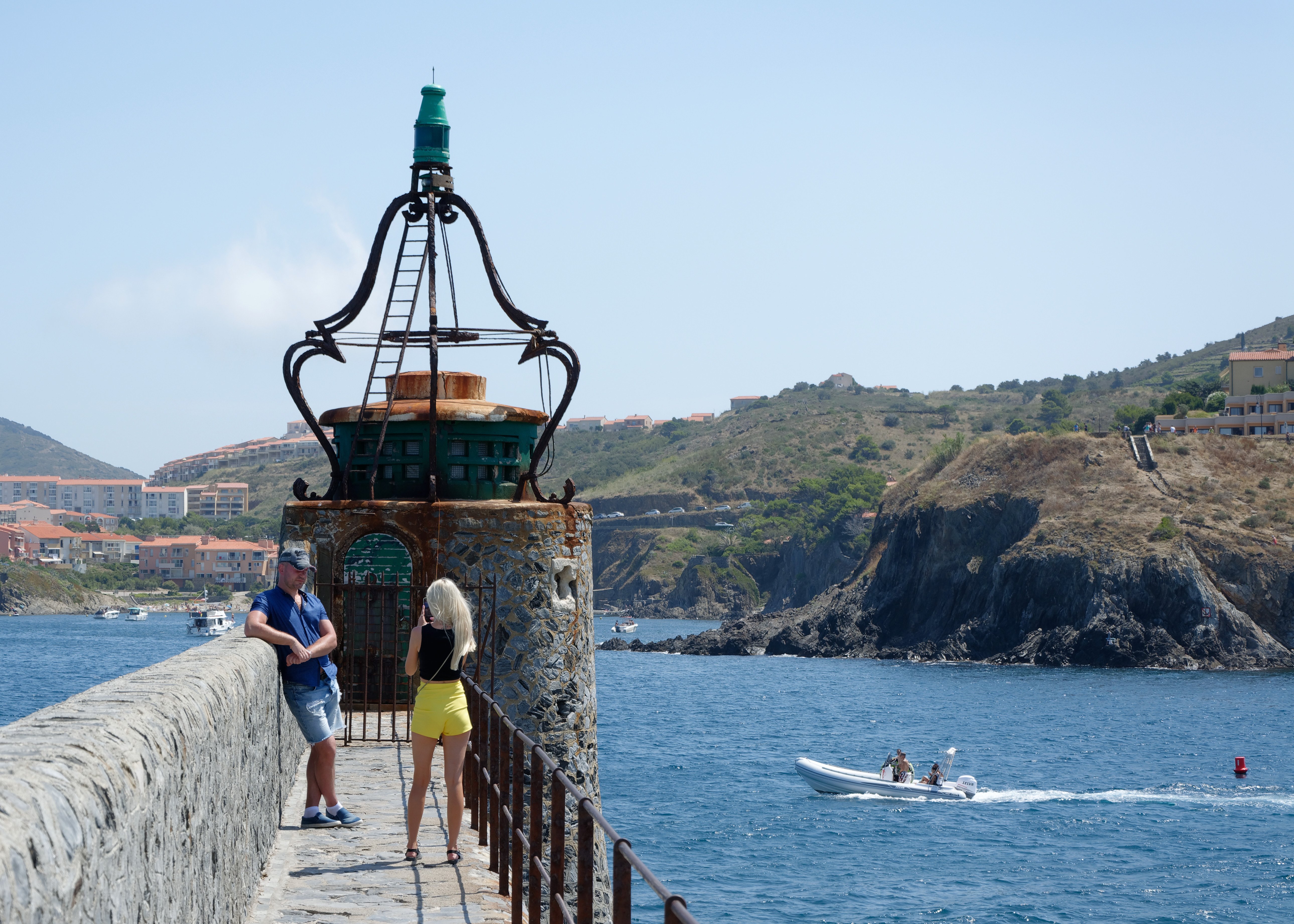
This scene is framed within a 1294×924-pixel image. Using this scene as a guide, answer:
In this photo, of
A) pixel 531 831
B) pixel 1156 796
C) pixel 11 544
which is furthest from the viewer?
pixel 11 544

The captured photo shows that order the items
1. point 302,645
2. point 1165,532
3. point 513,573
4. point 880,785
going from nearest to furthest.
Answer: point 302,645
point 513,573
point 880,785
point 1165,532

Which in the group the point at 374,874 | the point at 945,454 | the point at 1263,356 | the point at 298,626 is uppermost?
the point at 1263,356

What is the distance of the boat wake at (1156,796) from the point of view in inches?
1647

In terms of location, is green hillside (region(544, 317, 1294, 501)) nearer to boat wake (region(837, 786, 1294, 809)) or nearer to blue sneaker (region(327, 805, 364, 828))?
boat wake (region(837, 786, 1294, 809))

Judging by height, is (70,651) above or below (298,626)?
below

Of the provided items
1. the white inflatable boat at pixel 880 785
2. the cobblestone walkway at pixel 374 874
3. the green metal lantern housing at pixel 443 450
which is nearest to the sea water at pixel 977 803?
the white inflatable boat at pixel 880 785

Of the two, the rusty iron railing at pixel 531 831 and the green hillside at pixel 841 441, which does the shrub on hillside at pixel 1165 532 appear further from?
the rusty iron railing at pixel 531 831

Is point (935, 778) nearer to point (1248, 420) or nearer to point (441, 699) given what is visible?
point (441, 699)

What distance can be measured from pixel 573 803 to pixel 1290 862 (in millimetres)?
27880

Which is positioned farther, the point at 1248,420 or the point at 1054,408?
the point at 1054,408

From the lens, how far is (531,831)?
6.31 m

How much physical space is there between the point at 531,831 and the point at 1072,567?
84.9 meters

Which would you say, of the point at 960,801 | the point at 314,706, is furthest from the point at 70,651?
the point at 314,706

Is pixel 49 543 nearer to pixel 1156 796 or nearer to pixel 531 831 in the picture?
pixel 1156 796
